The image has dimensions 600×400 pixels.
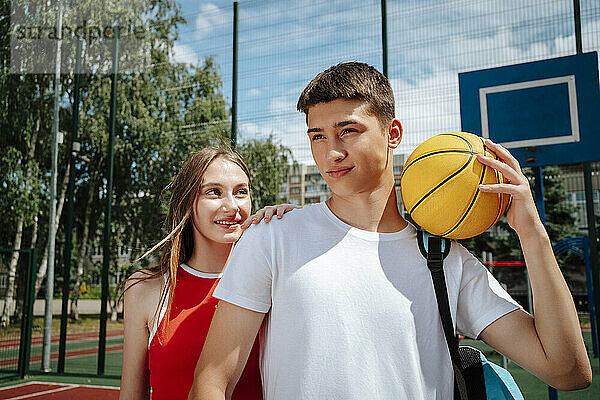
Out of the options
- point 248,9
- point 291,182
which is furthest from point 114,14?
point 291,182

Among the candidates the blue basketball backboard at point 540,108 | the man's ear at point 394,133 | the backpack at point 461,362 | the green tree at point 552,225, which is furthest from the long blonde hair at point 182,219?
the green tree at point 552,225

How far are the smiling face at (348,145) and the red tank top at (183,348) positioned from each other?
703mm

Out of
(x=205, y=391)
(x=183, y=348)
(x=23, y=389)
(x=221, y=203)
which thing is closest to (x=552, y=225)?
(x=23, y=389)

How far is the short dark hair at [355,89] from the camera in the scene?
1525 millimetres

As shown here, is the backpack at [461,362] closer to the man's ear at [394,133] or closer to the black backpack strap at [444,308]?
the black backpack strap at [444,308]

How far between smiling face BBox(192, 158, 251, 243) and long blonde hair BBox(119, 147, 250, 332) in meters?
0.03

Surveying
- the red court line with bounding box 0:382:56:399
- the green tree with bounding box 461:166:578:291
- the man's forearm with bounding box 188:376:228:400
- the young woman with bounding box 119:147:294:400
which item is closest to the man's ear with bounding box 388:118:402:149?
the young woman with bounding box 119:147:294:400

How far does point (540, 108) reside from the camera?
4.25 metres

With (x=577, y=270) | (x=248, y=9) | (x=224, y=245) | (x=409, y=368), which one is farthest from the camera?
(x=577, y=270)

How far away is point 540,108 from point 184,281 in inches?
130

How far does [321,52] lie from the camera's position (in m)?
7.07

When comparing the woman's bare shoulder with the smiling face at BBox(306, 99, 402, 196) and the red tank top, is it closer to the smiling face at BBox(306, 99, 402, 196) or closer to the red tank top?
the red tank top

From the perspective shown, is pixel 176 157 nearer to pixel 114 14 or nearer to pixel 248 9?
pixel 248 9

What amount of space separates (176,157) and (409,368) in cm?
1109
